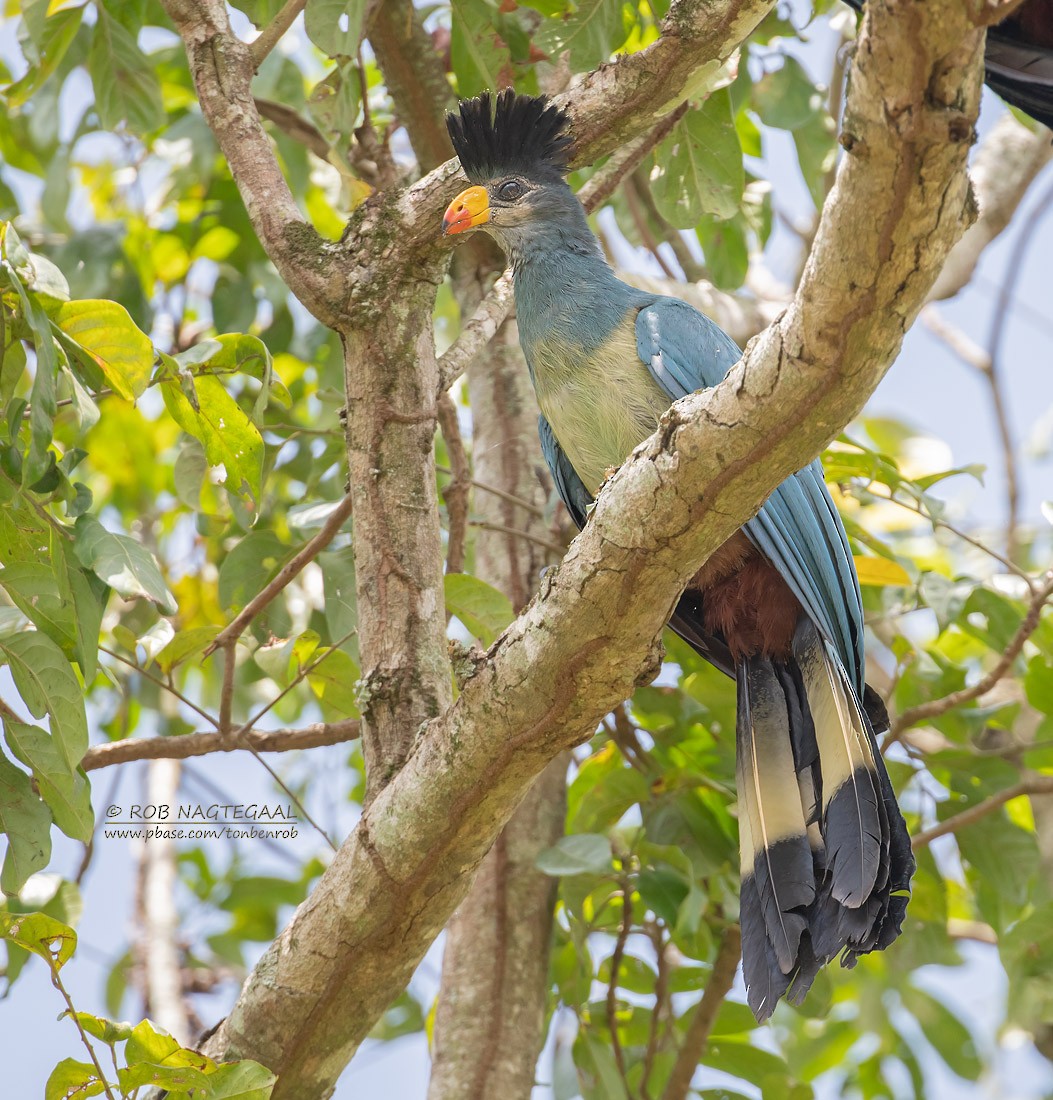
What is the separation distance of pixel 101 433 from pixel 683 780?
9.95 ft

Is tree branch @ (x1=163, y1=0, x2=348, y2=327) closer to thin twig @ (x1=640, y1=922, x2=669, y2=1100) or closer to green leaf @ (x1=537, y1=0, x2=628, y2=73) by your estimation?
green leaf @ (x1=537, y1=0, x2=628, y2=73)

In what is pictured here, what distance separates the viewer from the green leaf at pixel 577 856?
10.3 feet

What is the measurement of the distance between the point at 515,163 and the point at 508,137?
0.07m

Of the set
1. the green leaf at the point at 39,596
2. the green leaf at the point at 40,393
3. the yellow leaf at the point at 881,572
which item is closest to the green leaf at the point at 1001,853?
the yellow leaf at the point at 881,572

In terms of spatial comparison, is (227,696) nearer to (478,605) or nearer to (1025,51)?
(478,605)

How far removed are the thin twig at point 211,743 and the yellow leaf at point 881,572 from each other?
146 cm

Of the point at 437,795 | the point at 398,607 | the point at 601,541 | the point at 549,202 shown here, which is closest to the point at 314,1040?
the point at 437,795

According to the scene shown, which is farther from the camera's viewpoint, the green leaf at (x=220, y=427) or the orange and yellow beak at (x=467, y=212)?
the orange and yellow beak at (x=467, y=212)

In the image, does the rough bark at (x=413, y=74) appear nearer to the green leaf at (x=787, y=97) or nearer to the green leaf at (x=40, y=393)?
the green leaf at (x=787, y=97)

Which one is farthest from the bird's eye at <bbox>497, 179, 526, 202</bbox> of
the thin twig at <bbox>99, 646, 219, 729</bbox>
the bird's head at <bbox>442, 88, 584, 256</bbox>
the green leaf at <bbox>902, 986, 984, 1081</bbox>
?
the green leaf at <bbox>902, 986, 984, 1081</bbox>

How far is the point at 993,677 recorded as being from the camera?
11.3 ft

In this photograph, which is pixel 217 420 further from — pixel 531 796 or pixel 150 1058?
pixel 531 796

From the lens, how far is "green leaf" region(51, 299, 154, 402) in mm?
2359

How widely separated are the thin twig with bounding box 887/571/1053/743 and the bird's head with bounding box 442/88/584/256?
1595 millimetres
